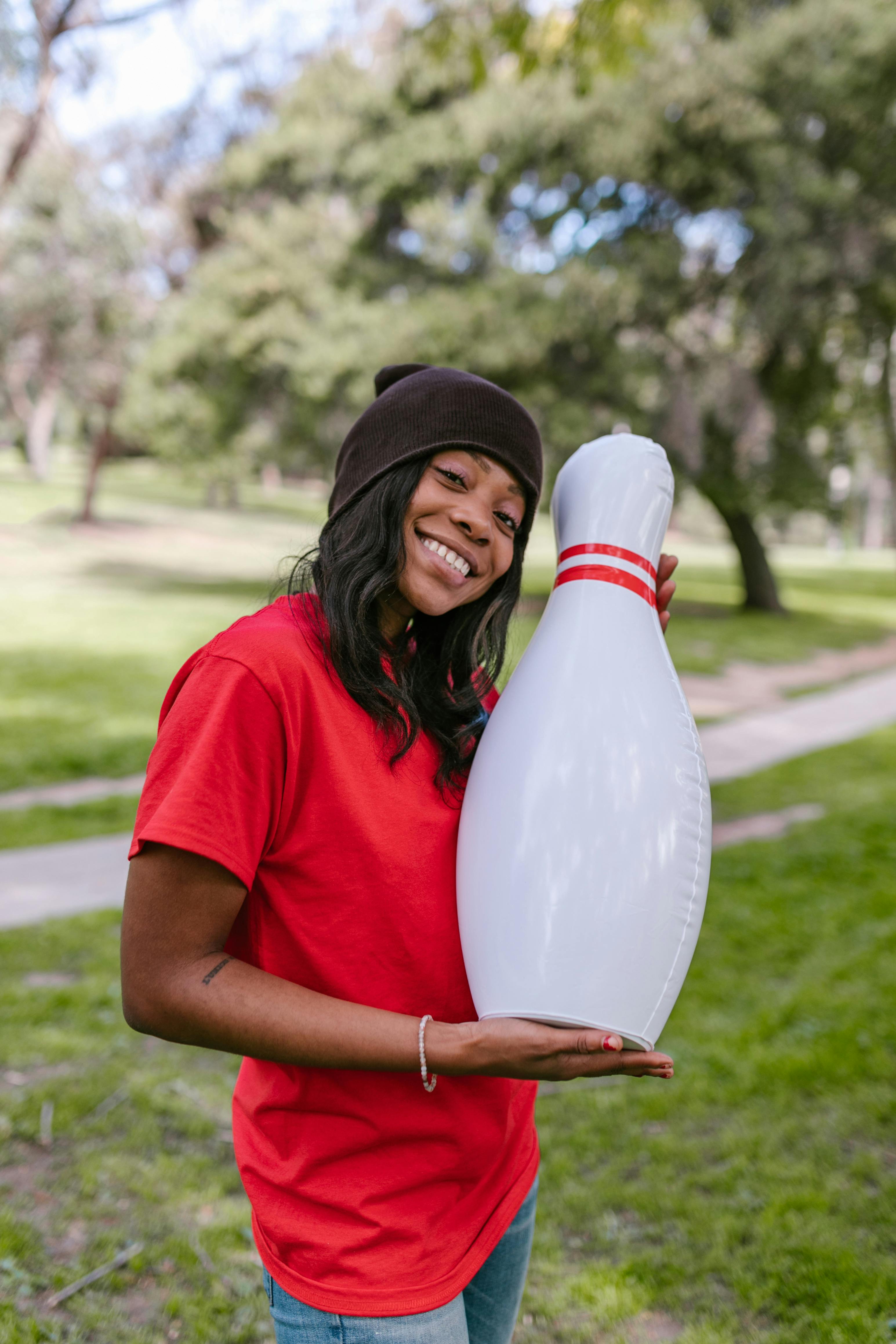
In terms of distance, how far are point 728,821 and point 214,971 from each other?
5.72m

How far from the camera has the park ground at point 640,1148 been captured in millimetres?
2424

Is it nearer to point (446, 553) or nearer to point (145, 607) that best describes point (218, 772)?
point (446, 553)

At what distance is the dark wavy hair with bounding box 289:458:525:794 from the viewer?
1.23 metres

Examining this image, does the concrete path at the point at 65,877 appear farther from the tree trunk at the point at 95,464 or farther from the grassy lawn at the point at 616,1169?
the tree trunk at the point at 95,464

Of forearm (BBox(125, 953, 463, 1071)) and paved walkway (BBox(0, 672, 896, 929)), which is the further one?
paved walkway (BBox(0, 672, 896, 929))

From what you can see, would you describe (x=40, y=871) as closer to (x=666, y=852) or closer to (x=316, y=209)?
(x=666, y=852)

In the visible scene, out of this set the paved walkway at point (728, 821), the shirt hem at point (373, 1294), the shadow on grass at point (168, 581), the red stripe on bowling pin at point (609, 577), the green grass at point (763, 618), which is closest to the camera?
the shirt hem at point (373, 1294)

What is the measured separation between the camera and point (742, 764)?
7.79m

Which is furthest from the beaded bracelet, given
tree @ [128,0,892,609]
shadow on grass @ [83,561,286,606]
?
shadow on grass @ [83,561,286,606]

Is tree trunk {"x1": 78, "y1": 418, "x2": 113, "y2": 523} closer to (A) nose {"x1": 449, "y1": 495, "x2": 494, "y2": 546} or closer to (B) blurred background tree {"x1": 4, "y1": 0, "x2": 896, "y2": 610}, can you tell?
(B) blurred background tree {"x1": 4, "y1": 0, "x2": 896, "y2": 610}

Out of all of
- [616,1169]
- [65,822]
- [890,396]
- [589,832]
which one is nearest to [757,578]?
[890,396]

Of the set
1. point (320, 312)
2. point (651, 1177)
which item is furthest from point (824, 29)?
point (651, 1177)

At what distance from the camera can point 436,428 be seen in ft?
4.35

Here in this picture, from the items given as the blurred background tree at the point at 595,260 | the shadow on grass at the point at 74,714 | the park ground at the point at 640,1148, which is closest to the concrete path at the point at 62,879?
the park ground at the point at 640,1148
